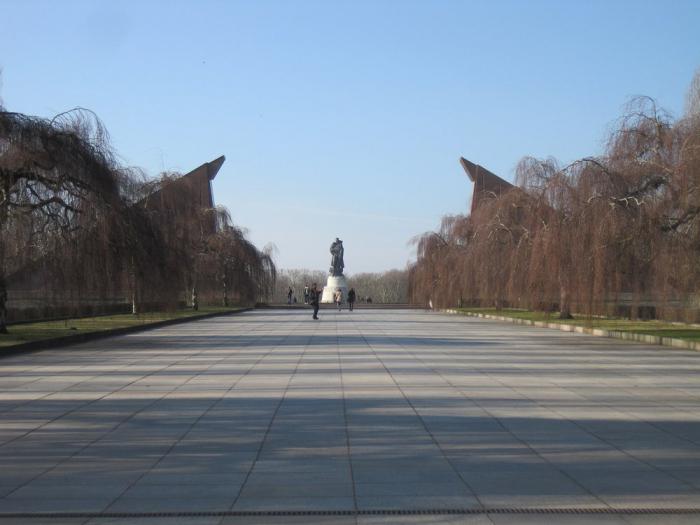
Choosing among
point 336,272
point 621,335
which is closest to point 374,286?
point 336,272

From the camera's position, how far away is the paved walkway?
5945 mm

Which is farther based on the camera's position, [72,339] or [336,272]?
[336,272]

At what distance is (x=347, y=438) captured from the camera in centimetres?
824

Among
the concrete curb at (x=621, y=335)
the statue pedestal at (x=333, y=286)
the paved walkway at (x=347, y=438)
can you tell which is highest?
the statue pedestal at (x=333, y=286)

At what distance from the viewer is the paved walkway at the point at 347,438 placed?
5945 mm

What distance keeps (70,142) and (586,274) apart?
13.4m

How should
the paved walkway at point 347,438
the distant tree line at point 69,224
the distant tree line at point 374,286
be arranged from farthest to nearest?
1. the distant tree line at point 374,286
2. the distant tree line at point 69,224
3. the paved walkway at point 347,438

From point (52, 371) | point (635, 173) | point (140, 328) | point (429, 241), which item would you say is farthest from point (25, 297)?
point (429, 241)

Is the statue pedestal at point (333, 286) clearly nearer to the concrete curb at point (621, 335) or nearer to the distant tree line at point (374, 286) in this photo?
the distant tree line at point (374, 286)

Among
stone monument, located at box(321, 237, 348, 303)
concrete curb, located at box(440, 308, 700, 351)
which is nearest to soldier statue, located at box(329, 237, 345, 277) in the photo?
stone monument, located at box(321, 237, 348, 303)

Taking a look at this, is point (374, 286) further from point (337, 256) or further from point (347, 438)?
point (347, 438)

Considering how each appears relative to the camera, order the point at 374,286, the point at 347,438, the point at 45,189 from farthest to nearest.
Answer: the point at 374,286 → the point at 45,189 → the point at 347,438


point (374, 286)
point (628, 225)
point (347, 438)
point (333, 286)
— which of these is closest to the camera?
point (347, 438)

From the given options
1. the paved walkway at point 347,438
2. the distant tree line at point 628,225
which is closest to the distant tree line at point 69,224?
the paved walkway at point 347,438
